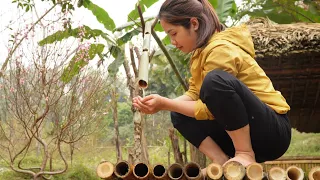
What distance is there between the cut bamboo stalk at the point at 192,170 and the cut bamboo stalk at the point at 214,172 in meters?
0.02

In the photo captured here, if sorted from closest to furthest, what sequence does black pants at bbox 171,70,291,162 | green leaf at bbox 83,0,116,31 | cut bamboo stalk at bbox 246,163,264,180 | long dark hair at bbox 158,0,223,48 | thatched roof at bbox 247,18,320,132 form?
cut bamboo stalk at bbox 246,163,264,180
black pants at bbox 171,70,291,162
long dark hair at bbox 158,0,223,48
thatched roof at bbox 247,18,320,132
green leaf at bbox 83,0,116,31

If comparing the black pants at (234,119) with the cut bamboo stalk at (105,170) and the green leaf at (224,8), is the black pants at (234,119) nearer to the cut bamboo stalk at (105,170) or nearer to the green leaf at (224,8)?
the cut bamboo stalk at (105,170)

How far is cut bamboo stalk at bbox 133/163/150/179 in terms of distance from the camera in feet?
3.81

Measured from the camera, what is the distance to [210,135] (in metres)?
1.54

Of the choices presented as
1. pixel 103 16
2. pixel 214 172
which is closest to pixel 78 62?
pixel 103 16

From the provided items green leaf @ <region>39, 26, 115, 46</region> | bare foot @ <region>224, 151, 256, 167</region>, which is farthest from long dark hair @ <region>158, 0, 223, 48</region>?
green leaf @ <region>39, 26, 115, 46</region>

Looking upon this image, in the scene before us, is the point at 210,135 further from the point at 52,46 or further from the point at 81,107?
the point at 81,107

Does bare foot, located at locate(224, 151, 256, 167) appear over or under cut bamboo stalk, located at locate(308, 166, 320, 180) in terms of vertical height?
over

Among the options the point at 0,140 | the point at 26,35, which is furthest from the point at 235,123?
the point at 0,140

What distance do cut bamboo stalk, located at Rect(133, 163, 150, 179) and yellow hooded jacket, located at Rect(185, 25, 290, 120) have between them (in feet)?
0.87

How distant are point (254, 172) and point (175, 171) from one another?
217 mm

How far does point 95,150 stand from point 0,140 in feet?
11.6

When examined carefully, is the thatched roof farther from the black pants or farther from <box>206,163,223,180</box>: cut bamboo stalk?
<box>206,163,223,180</box>: cut bamboo stalk

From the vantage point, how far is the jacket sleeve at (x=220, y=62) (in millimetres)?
1271
